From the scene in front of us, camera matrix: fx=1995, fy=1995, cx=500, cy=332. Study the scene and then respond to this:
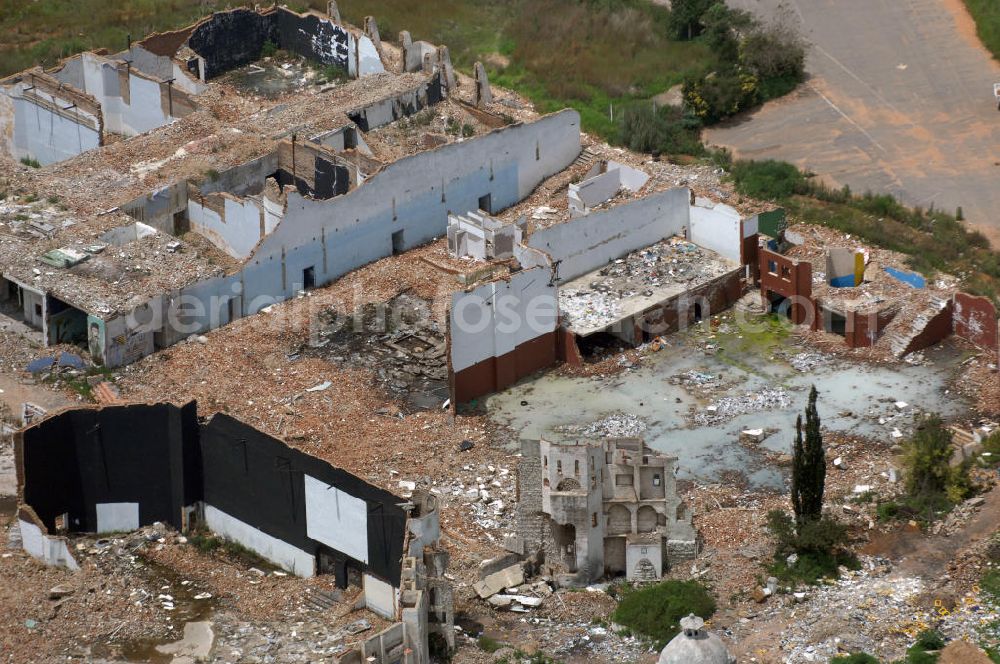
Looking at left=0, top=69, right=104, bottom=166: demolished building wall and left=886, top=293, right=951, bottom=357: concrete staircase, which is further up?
left=0, top=69, right=104, bottom=166: demolished building wall

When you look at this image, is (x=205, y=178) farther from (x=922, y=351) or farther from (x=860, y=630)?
(x=860, y=630)

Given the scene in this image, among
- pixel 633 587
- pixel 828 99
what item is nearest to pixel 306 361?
pixel 633 587

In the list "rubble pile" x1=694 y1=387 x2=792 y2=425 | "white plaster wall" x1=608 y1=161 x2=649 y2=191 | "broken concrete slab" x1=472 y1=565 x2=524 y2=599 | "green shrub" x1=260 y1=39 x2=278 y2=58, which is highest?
"green shrub" x1=260 y1=39 x2=278 y2=58

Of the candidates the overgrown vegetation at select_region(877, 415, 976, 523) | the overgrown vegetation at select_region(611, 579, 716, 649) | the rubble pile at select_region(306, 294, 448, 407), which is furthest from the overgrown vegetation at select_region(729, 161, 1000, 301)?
the overgrown vegetation at select_region(611, 579, 716, 649)

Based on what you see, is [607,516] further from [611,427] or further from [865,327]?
[865,327]

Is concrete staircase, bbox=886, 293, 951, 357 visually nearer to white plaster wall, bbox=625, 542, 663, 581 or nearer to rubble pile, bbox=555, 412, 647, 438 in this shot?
rubble pile, bbox=555, 412, 647, 438

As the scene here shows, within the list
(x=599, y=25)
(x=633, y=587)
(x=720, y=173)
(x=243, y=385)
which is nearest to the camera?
(x=633, y=587)
